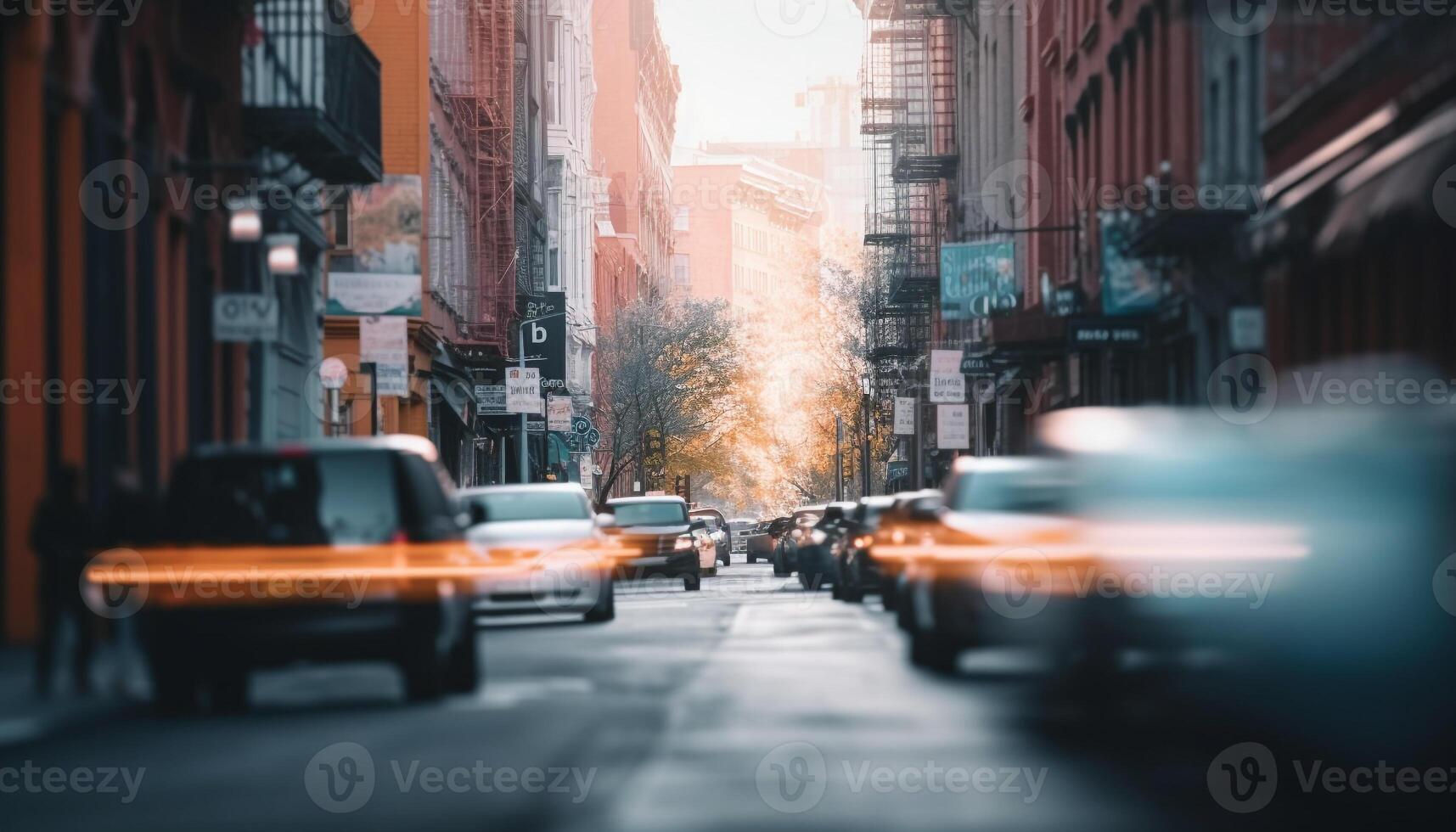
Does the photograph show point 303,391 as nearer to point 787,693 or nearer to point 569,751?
point 787,693

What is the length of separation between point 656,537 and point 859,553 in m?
7.01

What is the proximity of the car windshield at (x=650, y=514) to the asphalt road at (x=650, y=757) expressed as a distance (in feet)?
59.0

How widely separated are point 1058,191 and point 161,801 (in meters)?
37.0

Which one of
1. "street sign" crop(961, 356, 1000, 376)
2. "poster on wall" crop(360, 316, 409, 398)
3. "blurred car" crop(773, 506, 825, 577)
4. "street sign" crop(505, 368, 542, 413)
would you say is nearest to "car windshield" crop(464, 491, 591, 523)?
"poster on wall" crop(360, 316, 409, 398)

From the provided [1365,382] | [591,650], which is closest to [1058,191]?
[1365,382]

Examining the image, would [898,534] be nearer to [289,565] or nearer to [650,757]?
[289,565]

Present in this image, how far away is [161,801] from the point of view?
1049 cm

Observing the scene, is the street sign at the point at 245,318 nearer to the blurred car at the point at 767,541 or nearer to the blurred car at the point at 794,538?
the blurred car at the point at 794,538

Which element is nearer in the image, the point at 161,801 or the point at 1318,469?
the point at 161,801

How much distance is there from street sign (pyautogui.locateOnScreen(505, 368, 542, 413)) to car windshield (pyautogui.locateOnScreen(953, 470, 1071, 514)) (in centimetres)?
3392

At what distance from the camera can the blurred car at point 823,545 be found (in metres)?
33.8

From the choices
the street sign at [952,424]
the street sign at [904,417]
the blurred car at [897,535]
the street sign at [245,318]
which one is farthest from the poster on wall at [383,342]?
the street sign at [904,417]

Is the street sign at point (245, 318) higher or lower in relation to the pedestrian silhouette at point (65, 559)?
higher

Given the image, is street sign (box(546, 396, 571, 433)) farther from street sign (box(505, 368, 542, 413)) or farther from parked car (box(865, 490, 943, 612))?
parked car (box(865, 490, 943, 612))
